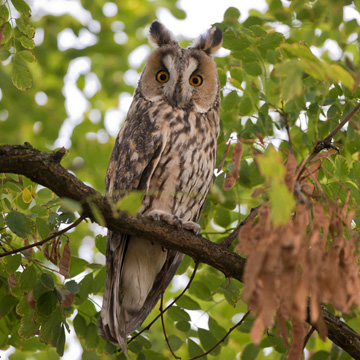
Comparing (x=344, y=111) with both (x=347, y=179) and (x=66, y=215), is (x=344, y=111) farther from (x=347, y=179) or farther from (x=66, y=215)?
(x=66, y=215)

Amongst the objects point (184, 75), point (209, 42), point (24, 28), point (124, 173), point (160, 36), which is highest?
point (160, 36)

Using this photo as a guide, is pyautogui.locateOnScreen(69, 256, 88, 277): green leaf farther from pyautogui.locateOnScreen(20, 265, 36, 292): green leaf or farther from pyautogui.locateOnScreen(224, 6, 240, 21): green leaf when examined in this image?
pyautogui.locateOnScreen(224, 6, 240, 21): green leaf

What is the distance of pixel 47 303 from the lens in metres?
1.99

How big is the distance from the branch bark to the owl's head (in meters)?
0.90

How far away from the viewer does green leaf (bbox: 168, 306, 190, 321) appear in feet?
7.70

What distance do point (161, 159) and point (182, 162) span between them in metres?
0.10

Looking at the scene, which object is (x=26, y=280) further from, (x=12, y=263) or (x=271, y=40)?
(x=271, y=40)

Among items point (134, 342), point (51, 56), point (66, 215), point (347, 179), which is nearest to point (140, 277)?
point (134, 342)

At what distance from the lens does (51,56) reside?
5.09 meters

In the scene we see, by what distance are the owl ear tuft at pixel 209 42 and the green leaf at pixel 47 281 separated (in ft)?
4.99

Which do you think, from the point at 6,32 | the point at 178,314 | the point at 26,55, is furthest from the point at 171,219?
the point at 6,32

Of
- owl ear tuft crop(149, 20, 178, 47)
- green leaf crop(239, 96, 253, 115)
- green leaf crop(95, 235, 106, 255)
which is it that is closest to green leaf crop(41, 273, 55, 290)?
green leaf crop(95, 235, 106, 255)

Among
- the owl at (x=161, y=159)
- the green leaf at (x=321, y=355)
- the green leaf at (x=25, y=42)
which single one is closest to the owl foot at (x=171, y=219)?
the owl at (x=161, y=159)

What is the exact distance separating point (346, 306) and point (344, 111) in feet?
4.19
